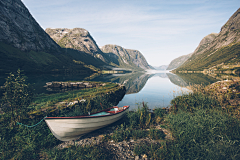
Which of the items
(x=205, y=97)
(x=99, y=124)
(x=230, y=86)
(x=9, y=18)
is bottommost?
(x=99, y=124)

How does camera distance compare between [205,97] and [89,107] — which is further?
[89,107]

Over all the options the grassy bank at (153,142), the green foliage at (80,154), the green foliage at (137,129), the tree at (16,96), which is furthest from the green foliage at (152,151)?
the tree at (16,96)

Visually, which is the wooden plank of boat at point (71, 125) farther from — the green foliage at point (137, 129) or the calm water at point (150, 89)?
the calm water at point (150, 89)

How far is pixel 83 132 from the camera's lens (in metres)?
10.1

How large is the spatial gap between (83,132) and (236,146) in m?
10.2

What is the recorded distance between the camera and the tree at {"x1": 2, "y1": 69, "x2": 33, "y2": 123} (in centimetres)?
965

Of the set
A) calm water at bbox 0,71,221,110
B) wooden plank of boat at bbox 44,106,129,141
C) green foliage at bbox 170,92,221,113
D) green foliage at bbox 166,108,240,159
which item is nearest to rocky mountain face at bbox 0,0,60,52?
calm water at bbox 0,71,221,110

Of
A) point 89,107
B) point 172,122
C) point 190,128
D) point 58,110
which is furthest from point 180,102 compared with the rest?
point 58,110

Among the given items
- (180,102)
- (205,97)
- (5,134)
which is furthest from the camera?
(180,102)

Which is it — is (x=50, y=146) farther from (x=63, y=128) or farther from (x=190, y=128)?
(x=190, y=128)

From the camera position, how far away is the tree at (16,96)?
9.65 m

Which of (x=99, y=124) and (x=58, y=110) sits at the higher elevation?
(x=58, y=110)

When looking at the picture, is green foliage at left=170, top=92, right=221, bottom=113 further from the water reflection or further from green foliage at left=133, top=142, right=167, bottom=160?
green foliage at left=133, top=142, right=167, bottom=160

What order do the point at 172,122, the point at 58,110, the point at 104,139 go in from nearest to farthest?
the point at 104,139 → the point at 172,122 → the point at 58,110
